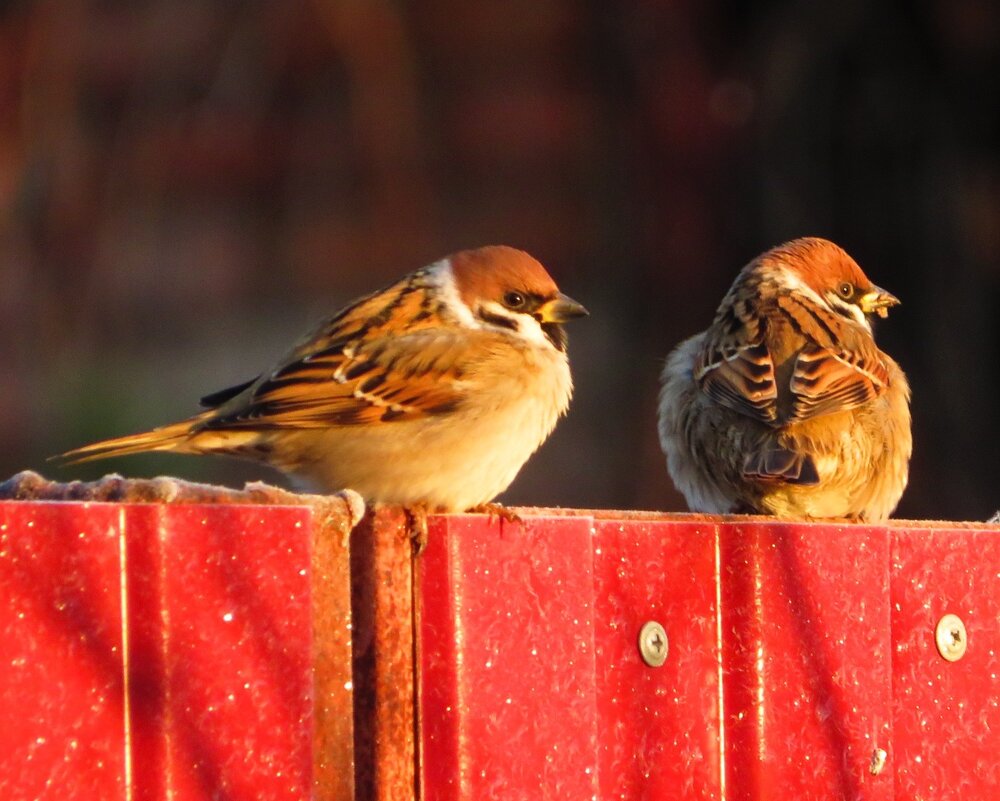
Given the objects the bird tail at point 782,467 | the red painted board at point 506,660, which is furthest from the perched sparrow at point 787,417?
the red painted board at point 506,660

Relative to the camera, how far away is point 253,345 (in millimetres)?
6691

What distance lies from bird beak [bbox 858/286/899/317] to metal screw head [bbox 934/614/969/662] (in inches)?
63.2

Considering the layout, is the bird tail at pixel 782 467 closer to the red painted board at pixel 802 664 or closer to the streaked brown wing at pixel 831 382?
the streaked brown wing at pixel 831 382

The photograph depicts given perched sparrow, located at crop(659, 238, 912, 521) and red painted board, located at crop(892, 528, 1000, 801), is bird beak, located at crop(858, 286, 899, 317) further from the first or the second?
red painted board, located at crop(892, 528, 1000, 801)

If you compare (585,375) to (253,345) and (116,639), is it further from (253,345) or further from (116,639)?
(116,639)

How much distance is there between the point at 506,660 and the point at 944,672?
0.93 m

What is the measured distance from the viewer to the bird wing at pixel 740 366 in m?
3.65

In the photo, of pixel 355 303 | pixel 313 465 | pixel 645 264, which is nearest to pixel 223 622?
pixel 313 465

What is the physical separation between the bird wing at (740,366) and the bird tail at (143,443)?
1.22 metres

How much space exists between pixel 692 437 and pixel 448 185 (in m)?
2.53

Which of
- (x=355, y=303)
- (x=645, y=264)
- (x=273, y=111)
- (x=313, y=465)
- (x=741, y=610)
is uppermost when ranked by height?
(x=273, y=111)

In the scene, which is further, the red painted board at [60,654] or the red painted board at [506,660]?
the red painted board at [506,660]

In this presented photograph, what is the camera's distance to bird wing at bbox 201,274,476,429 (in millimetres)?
3025

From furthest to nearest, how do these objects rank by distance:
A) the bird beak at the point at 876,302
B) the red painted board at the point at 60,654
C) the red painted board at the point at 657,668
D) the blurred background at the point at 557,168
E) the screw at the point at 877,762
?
the blurred background at the point at 557,168, the bird beak at the point at 876,302, the screw at the point at 877,762, the red painted board at the point at 657,668, the red painted board at the point at 60,654
